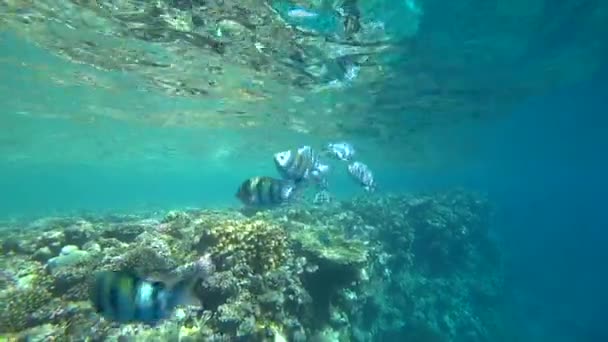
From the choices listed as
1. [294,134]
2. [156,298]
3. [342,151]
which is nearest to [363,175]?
[342,151]

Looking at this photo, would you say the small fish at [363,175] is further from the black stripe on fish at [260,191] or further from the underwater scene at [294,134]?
the black stripe on fish at [260,191]

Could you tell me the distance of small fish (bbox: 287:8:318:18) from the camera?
535 inches

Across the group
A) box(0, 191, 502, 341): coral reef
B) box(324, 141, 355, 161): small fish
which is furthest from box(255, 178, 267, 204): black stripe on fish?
box(324, 141, 355, 161): small fish

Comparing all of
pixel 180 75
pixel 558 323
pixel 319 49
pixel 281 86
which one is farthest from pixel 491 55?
pixel 558 323

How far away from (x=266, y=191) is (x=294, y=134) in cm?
3137

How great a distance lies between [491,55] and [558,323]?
24.1m

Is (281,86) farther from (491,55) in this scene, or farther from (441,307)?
(441,307)

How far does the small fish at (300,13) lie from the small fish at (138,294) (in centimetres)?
1152

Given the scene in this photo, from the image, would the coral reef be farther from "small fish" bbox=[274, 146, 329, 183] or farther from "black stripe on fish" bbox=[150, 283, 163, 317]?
"small fish" bbox=[274, 146, 329, 183]

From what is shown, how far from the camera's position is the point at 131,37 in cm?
1648

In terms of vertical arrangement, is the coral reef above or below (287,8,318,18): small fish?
below

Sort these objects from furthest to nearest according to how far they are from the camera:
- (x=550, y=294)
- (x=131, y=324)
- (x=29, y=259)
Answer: (x=550, y=294) → (x=29, y=259) → (x=131, y=324)

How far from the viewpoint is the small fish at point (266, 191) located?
629 cm

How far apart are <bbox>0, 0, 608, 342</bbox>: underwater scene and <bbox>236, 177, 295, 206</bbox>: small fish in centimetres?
3
